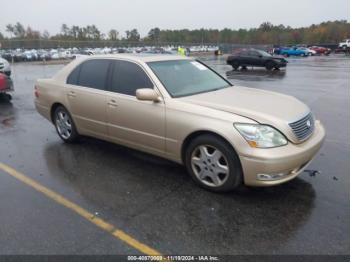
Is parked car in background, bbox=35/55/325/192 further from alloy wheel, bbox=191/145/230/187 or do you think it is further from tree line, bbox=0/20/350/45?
tree line, bbox=0/20/350/45

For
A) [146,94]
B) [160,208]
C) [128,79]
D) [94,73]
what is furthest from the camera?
[94,73]

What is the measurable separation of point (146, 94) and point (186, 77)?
890mm

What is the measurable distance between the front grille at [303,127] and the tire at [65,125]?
3665 millimetres

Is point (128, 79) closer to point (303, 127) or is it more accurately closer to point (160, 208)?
point (160, 208)

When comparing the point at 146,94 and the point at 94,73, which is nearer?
the point at 146,94

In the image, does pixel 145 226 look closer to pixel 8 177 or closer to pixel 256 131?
pixel 256 131

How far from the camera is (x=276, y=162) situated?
3484 millimetres

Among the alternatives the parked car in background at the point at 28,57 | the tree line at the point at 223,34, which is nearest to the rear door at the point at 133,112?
the parked car in background at the point at 28,57

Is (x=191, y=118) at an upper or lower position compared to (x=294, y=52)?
upper

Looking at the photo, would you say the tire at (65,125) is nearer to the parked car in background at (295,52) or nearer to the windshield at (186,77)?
the windshield at (186,77)

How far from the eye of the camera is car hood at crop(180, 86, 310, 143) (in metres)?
3.68

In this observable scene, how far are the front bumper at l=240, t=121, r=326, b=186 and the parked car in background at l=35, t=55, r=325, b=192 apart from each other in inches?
0.4

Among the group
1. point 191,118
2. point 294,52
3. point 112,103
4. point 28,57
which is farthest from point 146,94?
point 294,52

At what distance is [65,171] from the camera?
15.4 feet
